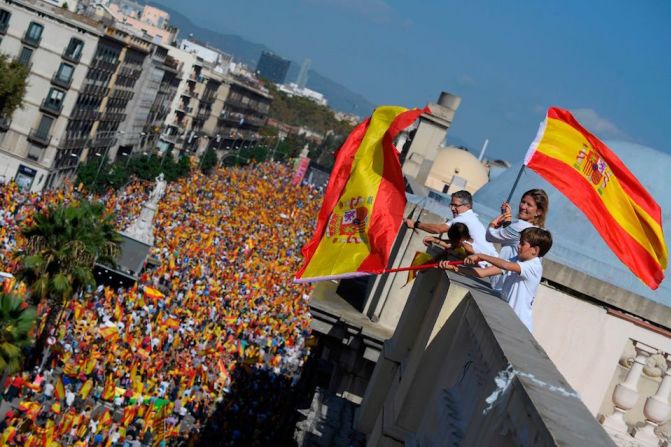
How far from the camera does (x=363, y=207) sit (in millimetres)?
8211

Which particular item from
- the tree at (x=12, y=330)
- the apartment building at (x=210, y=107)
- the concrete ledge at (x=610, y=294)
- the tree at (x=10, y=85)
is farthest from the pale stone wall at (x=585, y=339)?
the apartment building at (x=210, y=107)

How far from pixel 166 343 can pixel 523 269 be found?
2510 centimetres

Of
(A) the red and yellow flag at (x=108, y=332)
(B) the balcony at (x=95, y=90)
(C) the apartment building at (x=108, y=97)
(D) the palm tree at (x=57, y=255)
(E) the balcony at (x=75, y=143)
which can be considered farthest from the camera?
(C) the apartment building at (x=108, y=97)

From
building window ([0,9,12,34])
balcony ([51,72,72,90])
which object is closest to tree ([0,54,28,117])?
balcony ([51,72,72,90])

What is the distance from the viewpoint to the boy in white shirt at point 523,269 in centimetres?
609

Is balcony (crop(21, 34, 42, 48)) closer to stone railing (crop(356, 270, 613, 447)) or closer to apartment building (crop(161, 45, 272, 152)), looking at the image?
apartment building (crop(161, 45, 272, 152))

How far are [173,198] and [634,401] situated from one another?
56.6 meters

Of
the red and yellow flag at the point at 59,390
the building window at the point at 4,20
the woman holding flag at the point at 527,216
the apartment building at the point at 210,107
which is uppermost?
the apartment building at the point at 210,107

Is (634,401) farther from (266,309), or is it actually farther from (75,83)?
(75,83)

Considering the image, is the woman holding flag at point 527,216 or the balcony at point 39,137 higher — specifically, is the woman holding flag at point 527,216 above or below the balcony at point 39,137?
below

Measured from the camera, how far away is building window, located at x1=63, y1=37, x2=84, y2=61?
201 feet

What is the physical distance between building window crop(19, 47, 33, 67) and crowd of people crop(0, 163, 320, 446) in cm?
1091

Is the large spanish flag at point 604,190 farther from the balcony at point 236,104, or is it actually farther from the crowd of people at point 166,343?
the balcony at point 236,104

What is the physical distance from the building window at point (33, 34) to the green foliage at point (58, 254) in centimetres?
3710
